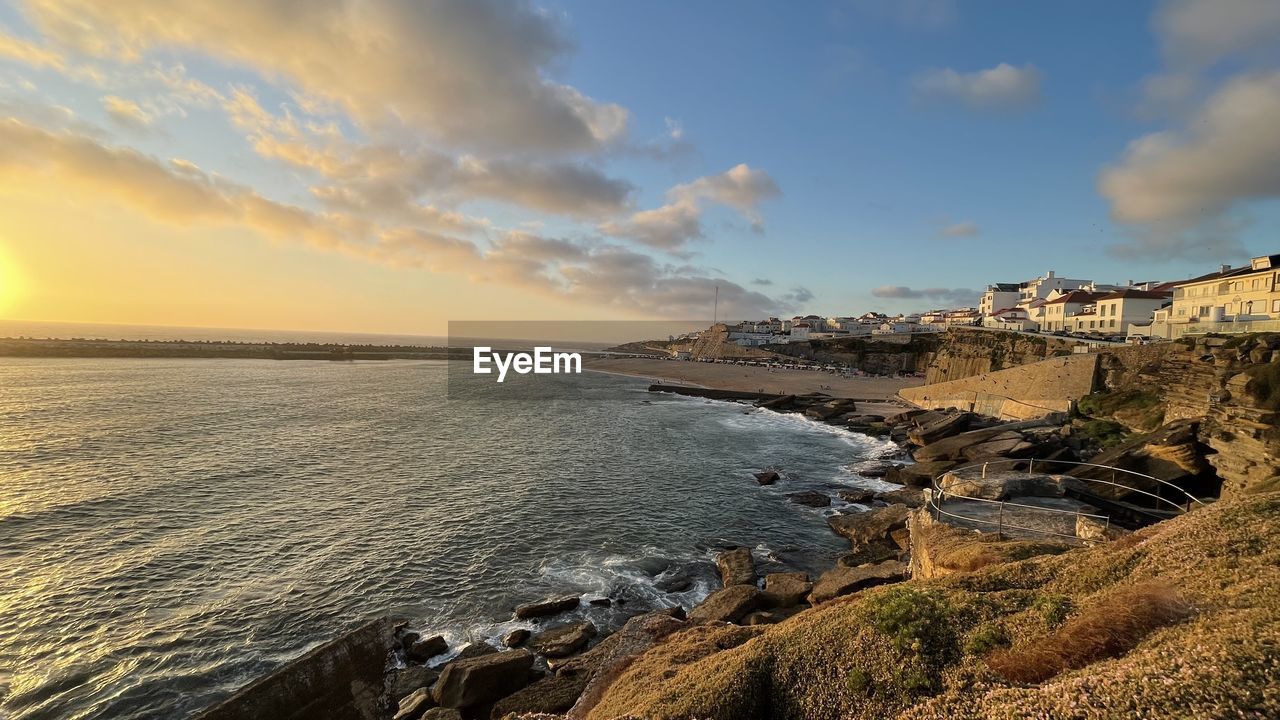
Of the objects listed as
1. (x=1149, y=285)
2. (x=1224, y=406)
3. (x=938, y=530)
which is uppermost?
(x=1149, y=285)

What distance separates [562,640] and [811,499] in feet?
61.1

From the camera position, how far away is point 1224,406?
716 inches

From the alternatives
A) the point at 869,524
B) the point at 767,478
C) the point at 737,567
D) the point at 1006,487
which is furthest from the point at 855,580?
the point at 767,478

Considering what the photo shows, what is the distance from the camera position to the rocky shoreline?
41.8 feet

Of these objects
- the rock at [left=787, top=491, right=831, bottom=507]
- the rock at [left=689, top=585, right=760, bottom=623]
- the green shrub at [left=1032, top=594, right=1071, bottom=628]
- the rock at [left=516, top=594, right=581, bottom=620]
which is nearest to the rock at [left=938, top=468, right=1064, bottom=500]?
the rock at [left=689, top=585, right=760, bottom=623]

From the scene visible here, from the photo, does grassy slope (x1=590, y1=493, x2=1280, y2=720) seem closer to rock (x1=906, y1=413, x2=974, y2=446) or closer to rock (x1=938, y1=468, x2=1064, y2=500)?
rock (x1=938, y1=468, x2=1064, y2=500)

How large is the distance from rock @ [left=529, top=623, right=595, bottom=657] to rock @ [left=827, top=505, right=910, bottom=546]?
542 inches

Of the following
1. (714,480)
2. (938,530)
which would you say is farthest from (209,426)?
(938,530)

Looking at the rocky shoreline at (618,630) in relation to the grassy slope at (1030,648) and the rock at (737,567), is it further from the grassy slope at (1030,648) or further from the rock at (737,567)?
the grassy slope at (1030,648)

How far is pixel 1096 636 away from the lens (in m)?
6.34

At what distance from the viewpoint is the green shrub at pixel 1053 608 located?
7.06 metres

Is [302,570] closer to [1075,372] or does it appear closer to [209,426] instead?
[209,426]

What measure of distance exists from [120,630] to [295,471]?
66.1 feet

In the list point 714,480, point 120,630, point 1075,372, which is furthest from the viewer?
point 1075,372
